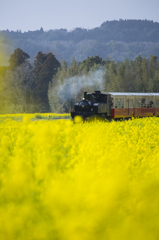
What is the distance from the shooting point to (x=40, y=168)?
4172mm

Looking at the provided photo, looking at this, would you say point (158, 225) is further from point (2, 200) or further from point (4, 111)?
point (4, 111)

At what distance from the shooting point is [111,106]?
23594 mm

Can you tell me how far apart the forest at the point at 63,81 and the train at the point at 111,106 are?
21972 millimetres

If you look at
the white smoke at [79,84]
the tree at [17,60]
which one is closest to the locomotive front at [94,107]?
the white smoke at [79,84]

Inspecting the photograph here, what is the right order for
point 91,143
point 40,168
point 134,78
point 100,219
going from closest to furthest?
point 100,219 < point 40,168 < point 91,143 < point 134,78

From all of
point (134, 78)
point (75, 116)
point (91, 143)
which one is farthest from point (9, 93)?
point (91, 143)

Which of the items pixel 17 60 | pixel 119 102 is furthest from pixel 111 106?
pixel 17 60

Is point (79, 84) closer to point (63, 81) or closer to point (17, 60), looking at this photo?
point (63, 81)

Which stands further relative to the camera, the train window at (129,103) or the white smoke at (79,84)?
the white smoke at (79,84)

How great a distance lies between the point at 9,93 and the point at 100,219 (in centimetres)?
6521

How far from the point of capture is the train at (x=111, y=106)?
21.7 meters

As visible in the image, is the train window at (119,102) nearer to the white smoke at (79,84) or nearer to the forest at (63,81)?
the forest at (63,81)

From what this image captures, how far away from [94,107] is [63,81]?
3677 cm

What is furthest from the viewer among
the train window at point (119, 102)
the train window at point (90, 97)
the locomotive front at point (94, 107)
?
the train window at point (119, 102)
